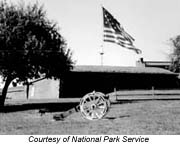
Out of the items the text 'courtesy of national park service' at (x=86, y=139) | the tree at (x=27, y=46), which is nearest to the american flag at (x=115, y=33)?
the text 'courtesy of national park service' at (x=86, y=139)

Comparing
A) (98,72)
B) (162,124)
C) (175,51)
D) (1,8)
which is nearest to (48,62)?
(1,8)

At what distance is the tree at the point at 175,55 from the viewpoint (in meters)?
65.5

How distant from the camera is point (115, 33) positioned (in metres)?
13.9

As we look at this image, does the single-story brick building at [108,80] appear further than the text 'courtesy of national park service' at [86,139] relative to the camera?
Yes

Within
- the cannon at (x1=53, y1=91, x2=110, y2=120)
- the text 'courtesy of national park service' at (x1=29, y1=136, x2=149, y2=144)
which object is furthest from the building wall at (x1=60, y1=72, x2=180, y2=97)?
the text 'courtesy of national park service' at (x1=29, y1=136, x2=149, y2=144)

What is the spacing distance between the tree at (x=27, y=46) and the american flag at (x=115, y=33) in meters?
10.1

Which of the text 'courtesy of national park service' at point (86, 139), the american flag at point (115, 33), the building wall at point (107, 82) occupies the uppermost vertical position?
the american flag at point (115, 33)

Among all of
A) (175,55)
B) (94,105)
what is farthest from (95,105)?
(175,55)

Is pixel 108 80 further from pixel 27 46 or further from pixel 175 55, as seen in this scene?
pixel 175 55

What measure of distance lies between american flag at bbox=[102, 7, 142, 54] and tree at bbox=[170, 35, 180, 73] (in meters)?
54.3

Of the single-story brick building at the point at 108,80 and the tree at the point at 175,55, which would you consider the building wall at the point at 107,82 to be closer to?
the single-story brick building at the point at 108,80

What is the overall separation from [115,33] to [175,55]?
57123mm

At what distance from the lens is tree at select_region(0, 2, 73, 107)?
22.2 meters

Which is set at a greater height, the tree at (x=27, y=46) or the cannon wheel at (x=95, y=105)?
the tree at (x=27, y=46)
